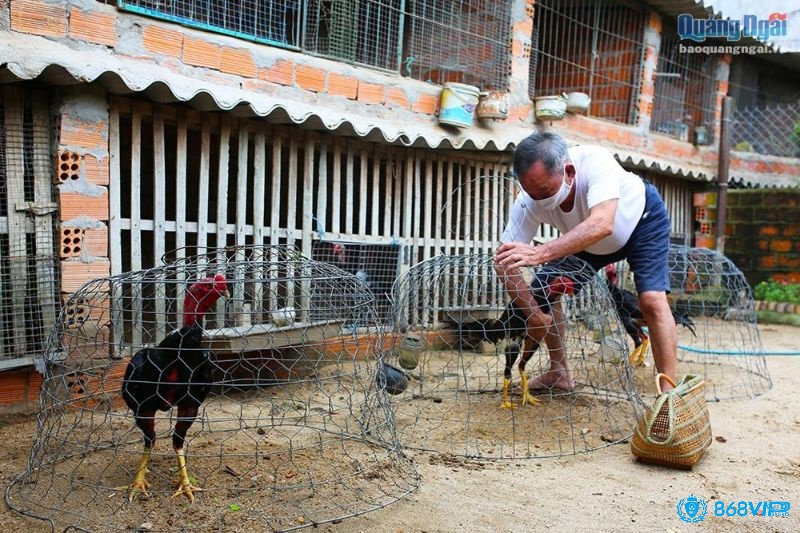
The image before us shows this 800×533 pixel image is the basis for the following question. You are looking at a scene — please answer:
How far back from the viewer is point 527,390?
473 cm

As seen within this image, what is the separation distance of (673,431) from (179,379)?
242 centimetres

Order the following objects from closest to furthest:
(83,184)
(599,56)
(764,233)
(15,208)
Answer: (15,208)
(83,184)
(599,56)
(764,233)

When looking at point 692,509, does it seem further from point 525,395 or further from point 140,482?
point 140,482

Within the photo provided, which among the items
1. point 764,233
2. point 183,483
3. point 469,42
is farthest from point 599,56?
point 183,483

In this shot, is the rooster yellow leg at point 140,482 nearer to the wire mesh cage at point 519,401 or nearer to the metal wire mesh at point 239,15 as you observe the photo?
the wire mesh cage at point 519,401

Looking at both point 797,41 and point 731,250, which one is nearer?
point 731,250

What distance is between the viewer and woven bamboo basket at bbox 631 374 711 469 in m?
3.50

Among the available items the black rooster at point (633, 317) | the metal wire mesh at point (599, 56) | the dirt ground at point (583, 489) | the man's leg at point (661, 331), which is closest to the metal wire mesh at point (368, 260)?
the black rooster at point (633, 317)

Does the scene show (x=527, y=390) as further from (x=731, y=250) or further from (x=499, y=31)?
(x=731, y=250)

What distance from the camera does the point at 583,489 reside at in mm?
3350

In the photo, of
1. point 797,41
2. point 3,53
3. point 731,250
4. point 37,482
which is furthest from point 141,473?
point 797,41

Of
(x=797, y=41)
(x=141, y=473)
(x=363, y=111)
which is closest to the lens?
(x=141, y=473)

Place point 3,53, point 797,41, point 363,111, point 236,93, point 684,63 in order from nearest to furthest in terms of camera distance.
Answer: point 3,53 → point 236,93 → point 363,111 → point 684,63 → point 797,41

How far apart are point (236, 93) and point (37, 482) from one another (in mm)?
3129
